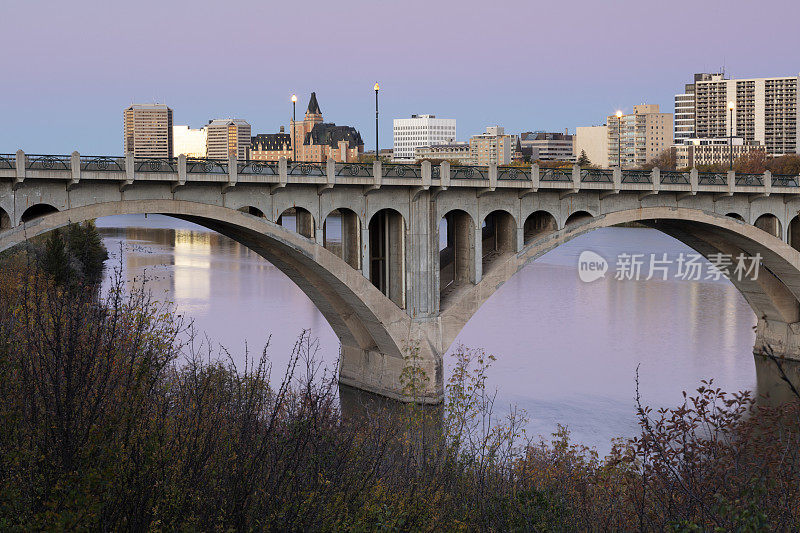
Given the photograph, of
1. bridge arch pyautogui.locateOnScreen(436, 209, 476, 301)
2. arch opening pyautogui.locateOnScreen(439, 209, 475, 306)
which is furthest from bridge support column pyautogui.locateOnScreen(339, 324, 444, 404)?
bridge arch pyautogui.locateOnScreen(436, 209, 476, 301)

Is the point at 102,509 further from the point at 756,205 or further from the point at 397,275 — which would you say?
the point at 756,205

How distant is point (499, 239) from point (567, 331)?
15.4 metres

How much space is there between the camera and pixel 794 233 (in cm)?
4666

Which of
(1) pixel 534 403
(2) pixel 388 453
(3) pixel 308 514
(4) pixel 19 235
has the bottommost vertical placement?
(1) pixel 534 403

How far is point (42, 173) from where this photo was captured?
2623cm

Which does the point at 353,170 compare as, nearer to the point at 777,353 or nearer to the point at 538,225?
the point at 538,225

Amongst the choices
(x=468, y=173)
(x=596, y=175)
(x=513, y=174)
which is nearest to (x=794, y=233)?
(x=596, y=175)

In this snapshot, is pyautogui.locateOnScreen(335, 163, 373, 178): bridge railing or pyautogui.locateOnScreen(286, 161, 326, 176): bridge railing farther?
pyautogui.locateOnScreen(335, 163, 373, 178): bridge railing

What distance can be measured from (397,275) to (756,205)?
63.3ft

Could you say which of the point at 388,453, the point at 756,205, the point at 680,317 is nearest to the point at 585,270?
the point at 680,317

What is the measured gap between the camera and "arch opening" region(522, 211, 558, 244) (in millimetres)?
38594

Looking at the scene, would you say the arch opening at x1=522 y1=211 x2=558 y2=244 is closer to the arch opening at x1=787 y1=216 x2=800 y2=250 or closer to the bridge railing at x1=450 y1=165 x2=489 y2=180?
the bridge railing at x1=450 y1=165 x2=489 y2=180

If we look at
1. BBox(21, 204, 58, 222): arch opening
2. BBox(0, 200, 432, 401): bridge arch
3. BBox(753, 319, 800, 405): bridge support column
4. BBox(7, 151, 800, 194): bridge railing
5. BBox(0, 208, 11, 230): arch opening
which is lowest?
BBox(753, 319, 800, 405): bridge support column

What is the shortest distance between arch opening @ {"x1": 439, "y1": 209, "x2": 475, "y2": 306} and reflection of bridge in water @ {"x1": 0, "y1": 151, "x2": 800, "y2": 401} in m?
0.07
